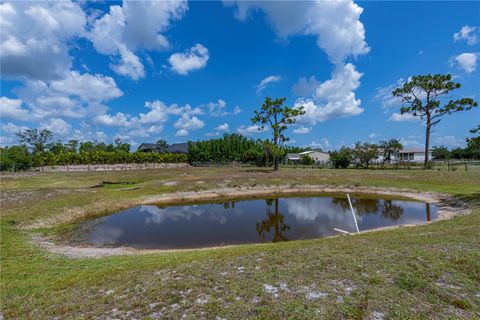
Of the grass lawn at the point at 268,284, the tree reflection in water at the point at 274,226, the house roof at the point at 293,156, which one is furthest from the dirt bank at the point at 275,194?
the house roof at the point at 293,156

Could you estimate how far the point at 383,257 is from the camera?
19.5 ft

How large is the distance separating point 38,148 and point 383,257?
309ft

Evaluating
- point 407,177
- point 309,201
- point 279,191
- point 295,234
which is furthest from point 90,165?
point 407,177

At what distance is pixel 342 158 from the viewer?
2068 inches

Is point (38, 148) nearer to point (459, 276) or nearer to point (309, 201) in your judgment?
point (309, 201)

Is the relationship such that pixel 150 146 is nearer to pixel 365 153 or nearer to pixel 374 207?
pixel 365 153

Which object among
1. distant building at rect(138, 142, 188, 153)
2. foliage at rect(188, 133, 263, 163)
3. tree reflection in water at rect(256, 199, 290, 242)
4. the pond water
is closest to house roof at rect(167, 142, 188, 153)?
distant building at rect(138, 142, 188, 153)

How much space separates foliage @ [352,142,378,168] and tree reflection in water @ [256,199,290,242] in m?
37.8

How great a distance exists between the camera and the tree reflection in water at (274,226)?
13193 millimetres

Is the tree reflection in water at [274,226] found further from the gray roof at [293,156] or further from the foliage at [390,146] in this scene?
the gray roof at [293,156]

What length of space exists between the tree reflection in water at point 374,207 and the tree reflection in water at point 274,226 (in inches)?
239

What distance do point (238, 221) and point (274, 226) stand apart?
260 centimetres

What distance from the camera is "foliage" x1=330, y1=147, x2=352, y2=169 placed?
2058 inches

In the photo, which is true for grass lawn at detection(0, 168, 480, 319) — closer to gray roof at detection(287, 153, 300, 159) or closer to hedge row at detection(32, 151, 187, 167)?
hedge row at detection(32, 151, 187, 167)
